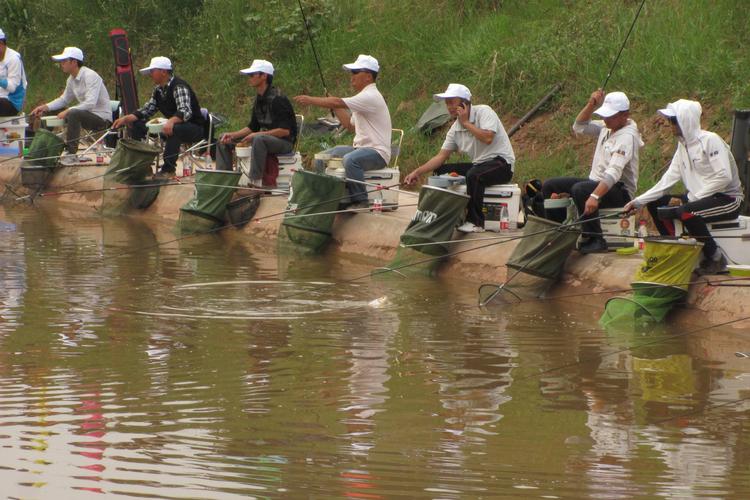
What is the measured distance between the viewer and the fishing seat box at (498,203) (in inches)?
444

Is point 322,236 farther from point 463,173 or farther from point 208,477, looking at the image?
point 208,477

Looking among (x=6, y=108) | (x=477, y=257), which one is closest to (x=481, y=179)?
(x=477, y=257)

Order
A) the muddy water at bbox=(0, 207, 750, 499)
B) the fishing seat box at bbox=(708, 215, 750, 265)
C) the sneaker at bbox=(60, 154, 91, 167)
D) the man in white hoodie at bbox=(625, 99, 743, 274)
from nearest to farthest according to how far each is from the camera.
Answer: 1. the muddy water at bbox=(0, 207, 750, 499)
2. the man in white hoodie at bbox=(625, 99, 743, 274)
3. the fishing seat box at bbox=(708, 215, 750, 265)
4. the sneaker at bbox=(60, 154, 91, 167)

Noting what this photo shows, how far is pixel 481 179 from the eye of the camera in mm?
11273

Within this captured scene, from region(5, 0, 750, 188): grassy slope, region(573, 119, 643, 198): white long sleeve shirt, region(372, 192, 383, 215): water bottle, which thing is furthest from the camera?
region(5, 0, 750, 188): grassy slope

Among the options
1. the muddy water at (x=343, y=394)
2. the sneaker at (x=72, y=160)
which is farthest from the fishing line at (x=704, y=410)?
the sneaker at (x=72, y=160)

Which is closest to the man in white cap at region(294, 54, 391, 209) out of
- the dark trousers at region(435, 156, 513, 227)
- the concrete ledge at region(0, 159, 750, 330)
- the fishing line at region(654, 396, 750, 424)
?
the concrete ledge at region(0, 159, 750, 330)

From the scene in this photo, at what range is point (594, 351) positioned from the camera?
27.9 ft

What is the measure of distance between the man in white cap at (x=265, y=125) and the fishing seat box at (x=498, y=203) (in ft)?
9.22

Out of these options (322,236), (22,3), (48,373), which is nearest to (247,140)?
(322,236)

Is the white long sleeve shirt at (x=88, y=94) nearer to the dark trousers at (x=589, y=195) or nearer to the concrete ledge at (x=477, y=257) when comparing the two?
the concrete ledge at (x=477, y=257)

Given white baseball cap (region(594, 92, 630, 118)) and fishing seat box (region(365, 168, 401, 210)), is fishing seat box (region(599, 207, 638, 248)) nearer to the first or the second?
white baseball cap (region(594, 92, 630, 118))

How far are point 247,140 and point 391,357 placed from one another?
571cm

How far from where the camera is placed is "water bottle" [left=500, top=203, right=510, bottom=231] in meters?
11.3
